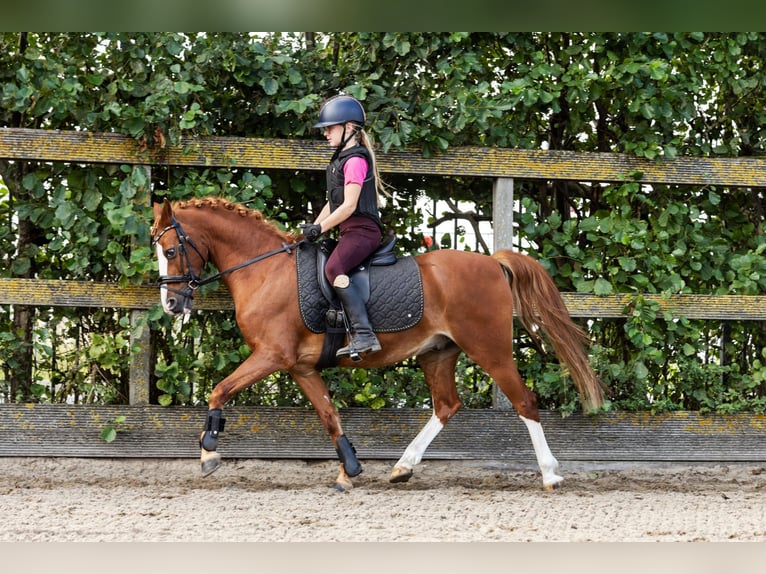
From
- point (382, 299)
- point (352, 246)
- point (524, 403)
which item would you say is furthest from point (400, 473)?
point (352, 246)

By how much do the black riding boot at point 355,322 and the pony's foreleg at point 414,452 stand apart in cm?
79

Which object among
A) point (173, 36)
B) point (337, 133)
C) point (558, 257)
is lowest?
point (558, 257)

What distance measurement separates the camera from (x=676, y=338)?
677cm

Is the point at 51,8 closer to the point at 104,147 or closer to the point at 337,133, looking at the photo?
the point at 337,133

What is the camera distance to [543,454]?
584cm

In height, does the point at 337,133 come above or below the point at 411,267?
above

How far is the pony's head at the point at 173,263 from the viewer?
18.0ft

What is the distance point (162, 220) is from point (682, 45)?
392 centimetres

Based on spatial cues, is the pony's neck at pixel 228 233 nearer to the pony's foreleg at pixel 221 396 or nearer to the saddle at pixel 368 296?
the saddle at pixel 368 296

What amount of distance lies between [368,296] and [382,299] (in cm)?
10

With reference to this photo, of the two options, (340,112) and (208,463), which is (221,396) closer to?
(208,463)

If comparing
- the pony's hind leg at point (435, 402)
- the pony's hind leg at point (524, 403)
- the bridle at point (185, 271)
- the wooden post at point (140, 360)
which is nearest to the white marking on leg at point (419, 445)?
the pony's hind leg at point (435, 402)

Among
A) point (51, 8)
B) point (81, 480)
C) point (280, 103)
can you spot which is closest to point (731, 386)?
point (280, 103)

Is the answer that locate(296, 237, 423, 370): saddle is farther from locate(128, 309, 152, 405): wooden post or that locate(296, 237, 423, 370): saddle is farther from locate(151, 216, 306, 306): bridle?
locate(128, 309, 152, 405): wooden post
